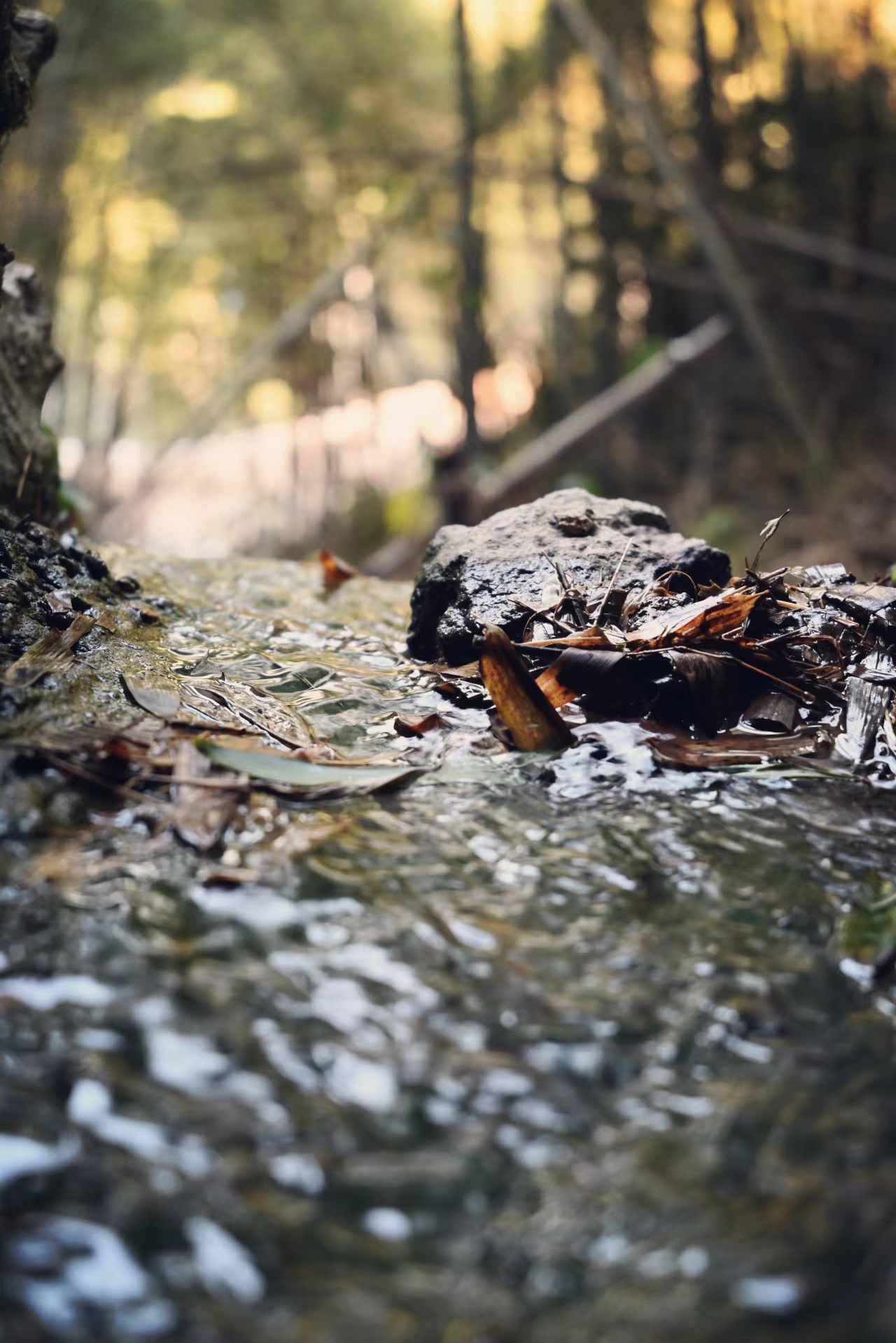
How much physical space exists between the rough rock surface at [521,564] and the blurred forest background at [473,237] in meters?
1.91

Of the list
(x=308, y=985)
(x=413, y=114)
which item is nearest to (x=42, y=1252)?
(x=308, y=985)

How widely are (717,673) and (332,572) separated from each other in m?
1.49

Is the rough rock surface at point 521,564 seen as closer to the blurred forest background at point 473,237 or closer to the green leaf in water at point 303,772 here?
the green leaf in water at point 303,772

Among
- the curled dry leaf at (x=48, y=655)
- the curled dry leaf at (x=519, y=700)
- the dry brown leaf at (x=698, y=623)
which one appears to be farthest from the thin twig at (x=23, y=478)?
the dry brown leaf at (x=698, y=623)

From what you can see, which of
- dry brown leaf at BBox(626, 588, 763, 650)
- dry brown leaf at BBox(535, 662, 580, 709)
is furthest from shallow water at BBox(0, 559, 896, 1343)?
dry brown leaf at BBox(626, 588, 763, 650)

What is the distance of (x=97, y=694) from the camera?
171 centimetres

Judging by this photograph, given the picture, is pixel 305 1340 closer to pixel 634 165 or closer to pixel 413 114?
pixel 634 165

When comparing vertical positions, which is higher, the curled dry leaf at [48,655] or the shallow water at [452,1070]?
the curled dry leaf at [48,655]

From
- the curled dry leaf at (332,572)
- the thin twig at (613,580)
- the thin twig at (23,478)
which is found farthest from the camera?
the curled dry leaf at (332,572)

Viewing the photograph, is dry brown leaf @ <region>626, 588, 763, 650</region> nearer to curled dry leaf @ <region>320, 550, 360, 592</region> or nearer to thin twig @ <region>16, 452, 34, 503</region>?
curled dry leaf @ <region>320, 550, 360, 592</region>

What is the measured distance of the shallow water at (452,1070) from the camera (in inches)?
30.8

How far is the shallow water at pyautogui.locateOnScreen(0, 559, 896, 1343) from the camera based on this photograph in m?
0.78

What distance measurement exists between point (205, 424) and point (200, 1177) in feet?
23.0

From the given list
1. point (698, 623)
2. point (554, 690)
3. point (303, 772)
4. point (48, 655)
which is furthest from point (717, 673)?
point (48, 655)
